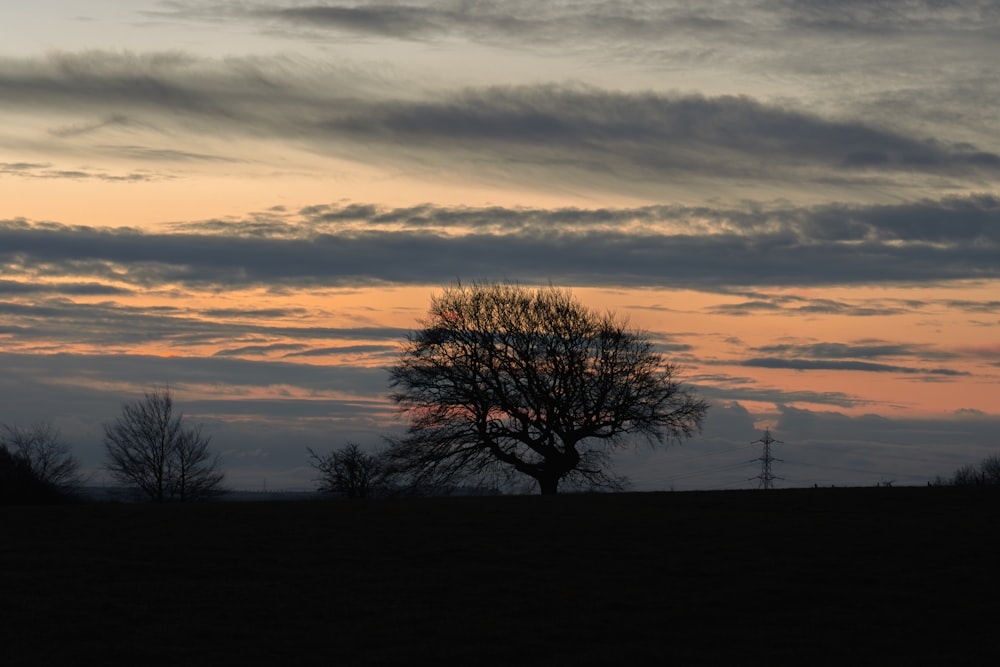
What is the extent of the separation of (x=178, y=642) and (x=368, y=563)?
759 centimetres

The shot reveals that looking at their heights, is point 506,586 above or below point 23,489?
below

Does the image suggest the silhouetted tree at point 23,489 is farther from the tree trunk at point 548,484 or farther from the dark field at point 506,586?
the tree trunk at point 548,484

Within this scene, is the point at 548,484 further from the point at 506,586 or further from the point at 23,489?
the point at 506,586

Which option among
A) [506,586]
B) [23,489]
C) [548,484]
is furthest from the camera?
[548,484]

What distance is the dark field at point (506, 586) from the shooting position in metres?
17.4

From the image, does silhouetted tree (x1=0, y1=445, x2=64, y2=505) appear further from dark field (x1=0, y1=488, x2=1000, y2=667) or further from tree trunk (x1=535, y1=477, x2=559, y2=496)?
tree trunk (x1=535, y1=477, x2=559, y2=496)

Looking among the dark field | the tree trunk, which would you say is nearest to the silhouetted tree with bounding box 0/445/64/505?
the dark field

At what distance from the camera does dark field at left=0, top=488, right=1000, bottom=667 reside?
17438 mm

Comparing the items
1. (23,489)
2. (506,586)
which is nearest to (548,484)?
(23,489)

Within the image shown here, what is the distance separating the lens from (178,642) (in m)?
17.7

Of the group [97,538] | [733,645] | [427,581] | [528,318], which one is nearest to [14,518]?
[97,538]

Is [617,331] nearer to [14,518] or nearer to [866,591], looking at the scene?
[14,518]

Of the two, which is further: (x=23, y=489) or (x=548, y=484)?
(x=548, y=484)

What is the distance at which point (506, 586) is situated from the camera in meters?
22.3
